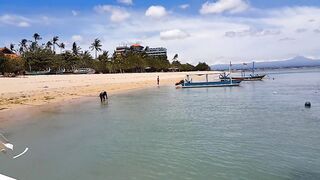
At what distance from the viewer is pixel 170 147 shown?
13555mm

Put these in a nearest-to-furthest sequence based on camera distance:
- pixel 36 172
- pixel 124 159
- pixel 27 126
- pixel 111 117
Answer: pixel 36 172, pixel 124 159, pixel 27 126, pixel 111 117

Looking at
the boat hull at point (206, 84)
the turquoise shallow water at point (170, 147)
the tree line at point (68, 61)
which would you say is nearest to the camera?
the turquoise shallow water at point (170, 147)

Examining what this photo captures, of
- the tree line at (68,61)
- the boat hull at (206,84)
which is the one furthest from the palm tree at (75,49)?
the boat hull at (206,84)

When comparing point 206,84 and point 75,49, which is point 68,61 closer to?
point 75,49

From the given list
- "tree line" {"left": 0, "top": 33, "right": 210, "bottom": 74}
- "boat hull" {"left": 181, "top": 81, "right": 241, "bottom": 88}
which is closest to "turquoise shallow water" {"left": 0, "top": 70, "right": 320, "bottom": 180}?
"boat hull" {"left": 181, "top": 81, "right": 241, "bottom": 88}

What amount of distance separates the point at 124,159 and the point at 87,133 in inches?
224

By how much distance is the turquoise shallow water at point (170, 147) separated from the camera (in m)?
10.4

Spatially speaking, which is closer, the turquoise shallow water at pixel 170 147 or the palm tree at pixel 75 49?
the turquoise shallow water at pixel 170 147

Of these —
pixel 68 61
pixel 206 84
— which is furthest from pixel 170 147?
pixel 68 61

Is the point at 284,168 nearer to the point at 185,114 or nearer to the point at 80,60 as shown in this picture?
the point at 185,114

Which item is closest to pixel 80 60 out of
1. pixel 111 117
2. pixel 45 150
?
pixel 111 117

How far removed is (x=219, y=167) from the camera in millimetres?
10711

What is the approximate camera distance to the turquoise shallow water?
34.2 feet

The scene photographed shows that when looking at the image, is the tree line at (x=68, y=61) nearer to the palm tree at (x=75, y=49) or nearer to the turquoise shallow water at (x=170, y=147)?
the palm tree at (x=75, y=49)
